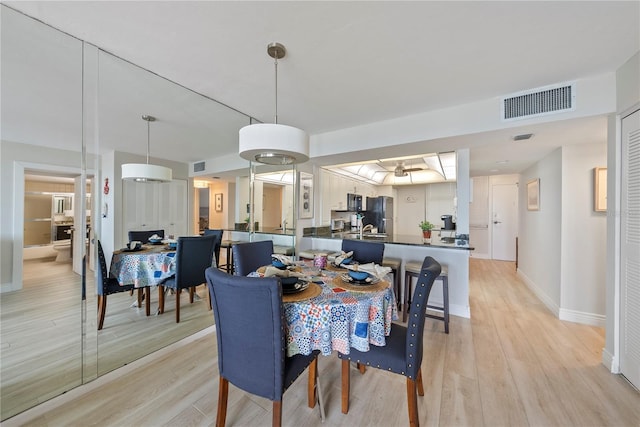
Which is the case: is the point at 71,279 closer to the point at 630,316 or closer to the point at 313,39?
the point at 313,39

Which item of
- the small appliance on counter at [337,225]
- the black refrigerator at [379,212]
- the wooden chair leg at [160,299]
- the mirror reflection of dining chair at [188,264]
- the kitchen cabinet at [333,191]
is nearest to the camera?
the mirror reflection of dining chair at [188,264]

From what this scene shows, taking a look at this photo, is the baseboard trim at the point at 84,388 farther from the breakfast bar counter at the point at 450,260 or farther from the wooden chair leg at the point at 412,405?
the breakfast bar counter at the point at 450,260

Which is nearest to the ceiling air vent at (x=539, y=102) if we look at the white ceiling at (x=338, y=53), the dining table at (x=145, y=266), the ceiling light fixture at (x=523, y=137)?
the white ceiling at (x=338, y=53)

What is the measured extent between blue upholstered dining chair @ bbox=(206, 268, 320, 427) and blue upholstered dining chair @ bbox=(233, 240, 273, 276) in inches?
37.5

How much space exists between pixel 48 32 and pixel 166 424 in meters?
2.56

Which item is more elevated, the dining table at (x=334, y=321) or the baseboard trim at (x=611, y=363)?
the dining table at (x=334, y=321)

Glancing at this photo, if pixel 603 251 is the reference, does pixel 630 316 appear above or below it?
below

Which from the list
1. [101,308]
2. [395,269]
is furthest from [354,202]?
[101,308]

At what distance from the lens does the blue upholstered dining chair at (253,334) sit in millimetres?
1100

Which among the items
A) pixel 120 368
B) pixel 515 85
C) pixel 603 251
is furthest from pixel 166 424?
pixel 603 251

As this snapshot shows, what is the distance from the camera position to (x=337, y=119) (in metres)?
2.92

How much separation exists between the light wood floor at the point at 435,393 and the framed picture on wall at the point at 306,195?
88.2 inches

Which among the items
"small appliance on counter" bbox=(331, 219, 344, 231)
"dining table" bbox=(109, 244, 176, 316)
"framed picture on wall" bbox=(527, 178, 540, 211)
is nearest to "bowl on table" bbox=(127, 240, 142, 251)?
"dining table" bbox=(109, 244, 176, 316)

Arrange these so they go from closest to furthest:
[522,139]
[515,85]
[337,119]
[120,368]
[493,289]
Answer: [120,368] → [515,85] → [522,139] → [337,119] → [493,289]
